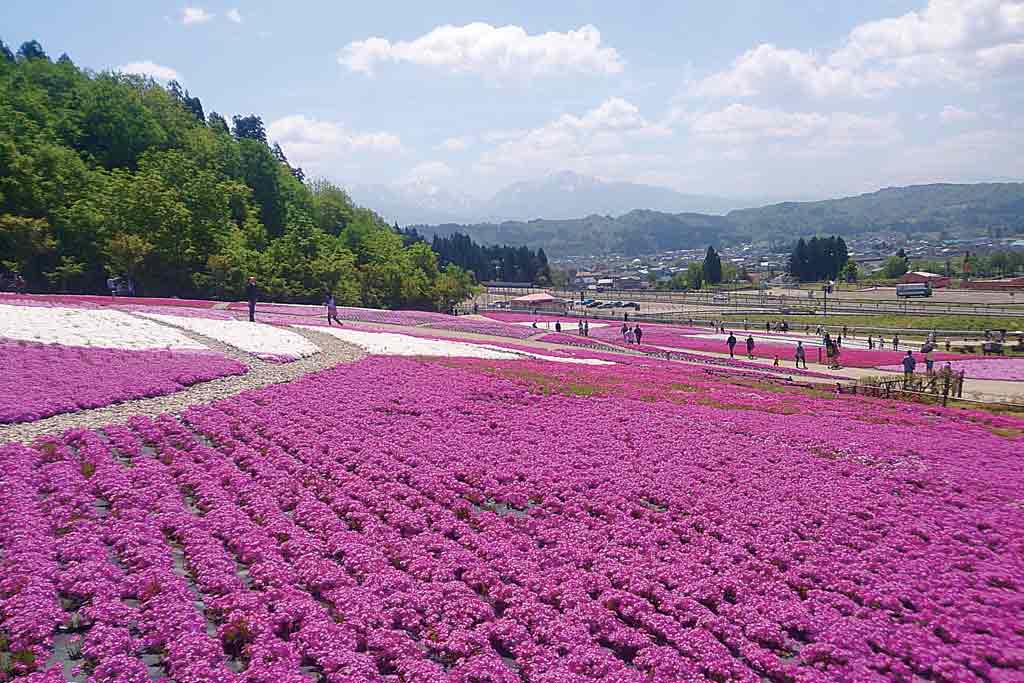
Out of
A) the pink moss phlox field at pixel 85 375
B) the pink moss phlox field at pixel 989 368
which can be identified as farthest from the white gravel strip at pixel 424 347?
the pink moss phlox field at pixel 989 368

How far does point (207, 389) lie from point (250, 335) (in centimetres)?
1095

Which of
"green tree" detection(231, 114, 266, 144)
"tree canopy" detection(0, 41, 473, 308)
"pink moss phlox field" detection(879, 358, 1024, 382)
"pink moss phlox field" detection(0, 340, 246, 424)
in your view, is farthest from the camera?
"green tree" detection(231, 114, 266, 144)

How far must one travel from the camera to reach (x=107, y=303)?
136 feet

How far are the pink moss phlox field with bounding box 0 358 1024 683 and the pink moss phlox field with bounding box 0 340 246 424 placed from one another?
2.58 m

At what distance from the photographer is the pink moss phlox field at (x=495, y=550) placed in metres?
9.92

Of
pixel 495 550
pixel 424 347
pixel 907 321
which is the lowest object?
pixel 907 321

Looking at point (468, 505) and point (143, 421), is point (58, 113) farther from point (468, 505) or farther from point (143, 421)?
point (468, 505)

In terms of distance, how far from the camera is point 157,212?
69562 millimetres

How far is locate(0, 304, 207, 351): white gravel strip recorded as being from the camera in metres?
26.6

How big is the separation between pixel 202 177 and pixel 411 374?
6920 centimetres

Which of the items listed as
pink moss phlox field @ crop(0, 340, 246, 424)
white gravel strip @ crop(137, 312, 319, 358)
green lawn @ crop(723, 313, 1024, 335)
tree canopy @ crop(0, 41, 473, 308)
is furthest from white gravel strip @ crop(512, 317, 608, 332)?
pink moss phlox field @ crop(0, 340, 246, 424)

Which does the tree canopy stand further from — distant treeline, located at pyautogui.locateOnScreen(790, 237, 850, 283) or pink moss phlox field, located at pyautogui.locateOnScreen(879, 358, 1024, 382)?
distant treeline, located at pyautogui.locateOnScreen(790, 237, 850, 283)

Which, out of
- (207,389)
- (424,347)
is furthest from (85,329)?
(424,347)

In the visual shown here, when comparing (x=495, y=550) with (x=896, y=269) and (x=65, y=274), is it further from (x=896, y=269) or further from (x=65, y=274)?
(x=896, y=269)
